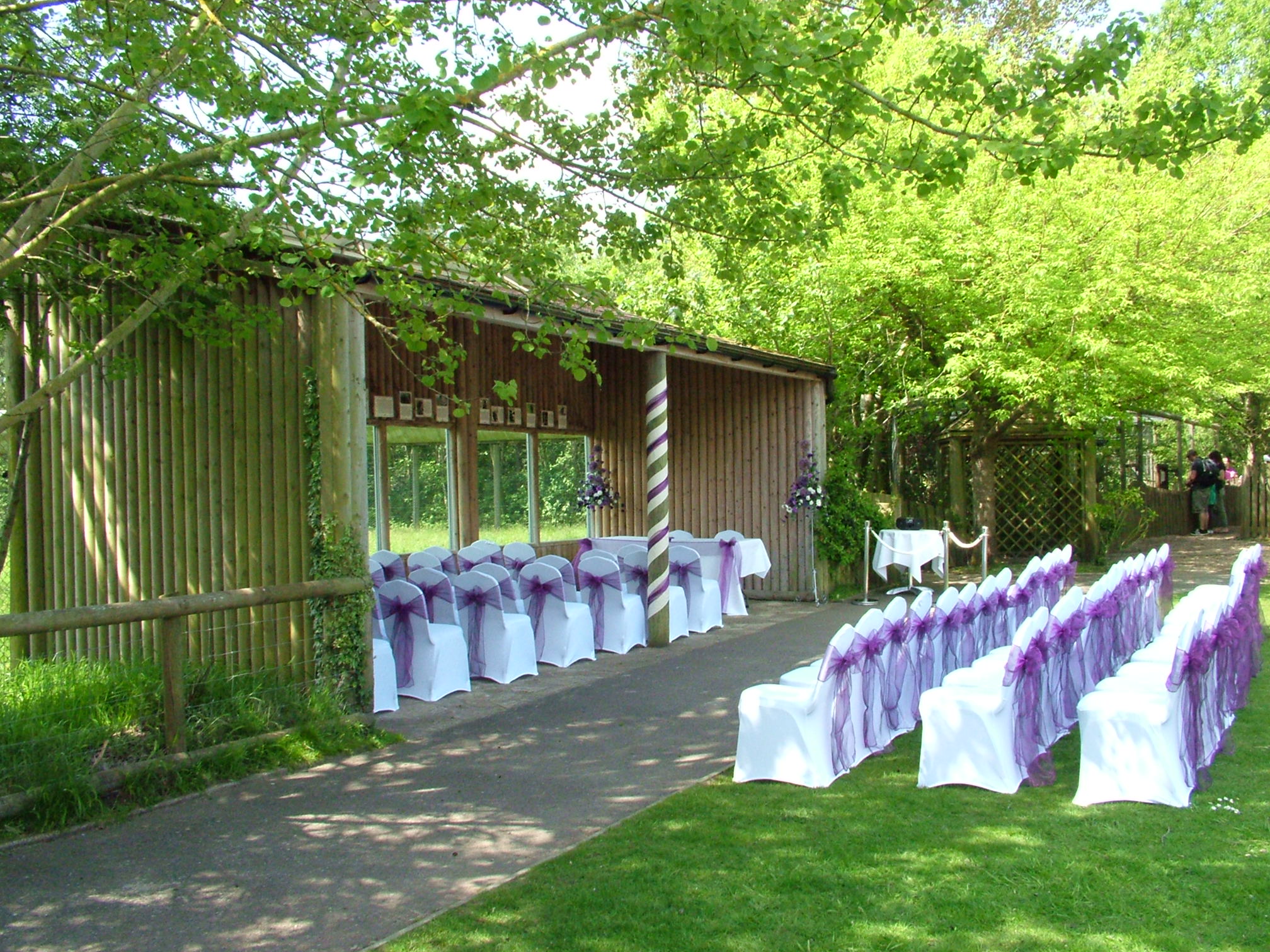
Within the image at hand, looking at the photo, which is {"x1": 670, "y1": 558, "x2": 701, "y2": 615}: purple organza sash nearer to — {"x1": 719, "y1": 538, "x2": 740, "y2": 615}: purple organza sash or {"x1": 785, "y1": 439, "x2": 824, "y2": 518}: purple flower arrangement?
{"x1": 719, "y1": 538, "x2": 740, "y2": 615}: purple organza sash

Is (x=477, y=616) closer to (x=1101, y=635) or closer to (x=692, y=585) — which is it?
(x=692, y=585)

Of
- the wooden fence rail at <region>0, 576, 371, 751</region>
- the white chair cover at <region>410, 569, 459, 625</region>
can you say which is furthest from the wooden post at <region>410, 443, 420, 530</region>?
the wooden fence rail at <region>0, 576, 371, 751</region>

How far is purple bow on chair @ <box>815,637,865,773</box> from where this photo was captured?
5.50 meters

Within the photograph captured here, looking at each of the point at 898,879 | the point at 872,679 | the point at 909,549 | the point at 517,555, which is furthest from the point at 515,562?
the point at 898,879

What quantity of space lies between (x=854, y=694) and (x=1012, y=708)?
2.87ft

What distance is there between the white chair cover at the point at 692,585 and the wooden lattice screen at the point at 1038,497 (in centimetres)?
738

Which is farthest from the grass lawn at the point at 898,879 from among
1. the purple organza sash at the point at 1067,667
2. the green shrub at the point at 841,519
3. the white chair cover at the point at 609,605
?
the green shrub at the point at 841,519

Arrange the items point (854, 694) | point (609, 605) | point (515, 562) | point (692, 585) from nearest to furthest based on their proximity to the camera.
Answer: point (854, 694), point (609, 605), point (515, 562), point (692, 585)

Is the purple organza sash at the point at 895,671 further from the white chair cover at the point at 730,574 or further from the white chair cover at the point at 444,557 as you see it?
the white chair cover at the point at 730,574

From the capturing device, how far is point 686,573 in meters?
10.9

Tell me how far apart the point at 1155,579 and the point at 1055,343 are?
4716mm

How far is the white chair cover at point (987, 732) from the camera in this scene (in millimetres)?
5254

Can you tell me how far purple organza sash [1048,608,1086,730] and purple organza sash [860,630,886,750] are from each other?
879 millimetres

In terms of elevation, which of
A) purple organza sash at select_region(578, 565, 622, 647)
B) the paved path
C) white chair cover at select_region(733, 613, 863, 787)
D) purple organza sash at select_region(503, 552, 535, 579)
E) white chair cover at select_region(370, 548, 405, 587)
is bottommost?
the paved path
